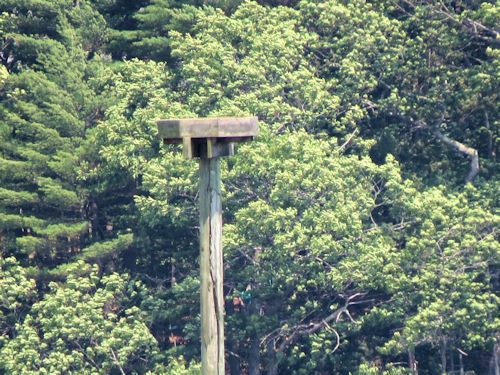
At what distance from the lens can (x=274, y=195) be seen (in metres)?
17.1

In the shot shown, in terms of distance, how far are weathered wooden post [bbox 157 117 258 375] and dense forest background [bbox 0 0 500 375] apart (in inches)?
396

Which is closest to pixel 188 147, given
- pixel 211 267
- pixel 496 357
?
pixel 211 267

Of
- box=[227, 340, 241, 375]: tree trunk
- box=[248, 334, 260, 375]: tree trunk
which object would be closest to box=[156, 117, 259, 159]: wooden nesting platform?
box=[248, 334, 260, 375]: tree trunk

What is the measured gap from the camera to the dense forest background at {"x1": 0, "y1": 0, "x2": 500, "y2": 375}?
56.2 ft

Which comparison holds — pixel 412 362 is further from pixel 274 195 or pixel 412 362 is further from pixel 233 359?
pixel 274 195

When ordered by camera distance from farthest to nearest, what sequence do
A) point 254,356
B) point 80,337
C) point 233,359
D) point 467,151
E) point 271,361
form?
1. point 233,359
2. point 467,151
3. point 254,356
4. point 271,361
5. point 80,337

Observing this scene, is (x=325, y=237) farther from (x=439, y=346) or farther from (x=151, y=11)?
(x=151, y=11)

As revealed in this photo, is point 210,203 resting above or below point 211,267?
Answer: above

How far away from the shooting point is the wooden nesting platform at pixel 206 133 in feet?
21.8

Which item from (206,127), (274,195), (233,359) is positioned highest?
(206,127)

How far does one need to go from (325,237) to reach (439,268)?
75.8 inches

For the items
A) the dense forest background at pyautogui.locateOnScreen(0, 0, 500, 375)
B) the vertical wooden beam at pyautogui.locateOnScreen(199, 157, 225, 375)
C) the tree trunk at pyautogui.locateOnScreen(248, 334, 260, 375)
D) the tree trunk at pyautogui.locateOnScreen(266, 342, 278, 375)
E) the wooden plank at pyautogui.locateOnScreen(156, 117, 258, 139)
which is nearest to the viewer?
the wooden plank at pyautogui.locateOnScreen(156, 117, 258, 139)

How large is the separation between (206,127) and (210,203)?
1.64 feet

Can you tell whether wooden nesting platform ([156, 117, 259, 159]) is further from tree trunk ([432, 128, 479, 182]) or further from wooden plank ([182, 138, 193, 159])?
tree trunk ([432, 128, 479, 182])
